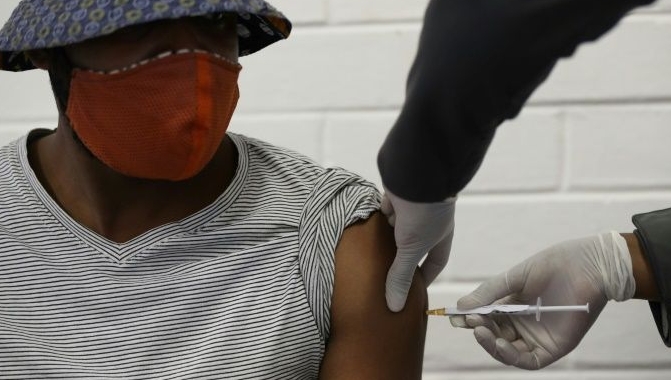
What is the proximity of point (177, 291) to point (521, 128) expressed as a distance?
104cm

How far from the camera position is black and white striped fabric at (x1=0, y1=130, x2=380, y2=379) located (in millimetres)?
1355

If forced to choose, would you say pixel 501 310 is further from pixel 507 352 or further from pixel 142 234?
pixel 142 234

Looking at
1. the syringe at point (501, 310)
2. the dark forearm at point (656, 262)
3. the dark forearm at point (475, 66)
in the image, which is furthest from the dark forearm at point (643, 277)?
the dark forearm at point (475, 66)

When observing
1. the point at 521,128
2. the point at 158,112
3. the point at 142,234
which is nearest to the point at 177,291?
the point at 142,234

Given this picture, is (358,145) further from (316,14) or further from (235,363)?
(235,363)

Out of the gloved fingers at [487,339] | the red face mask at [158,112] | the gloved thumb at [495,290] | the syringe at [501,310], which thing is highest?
the red face mask at [158,112]

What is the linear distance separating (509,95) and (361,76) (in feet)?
3.56

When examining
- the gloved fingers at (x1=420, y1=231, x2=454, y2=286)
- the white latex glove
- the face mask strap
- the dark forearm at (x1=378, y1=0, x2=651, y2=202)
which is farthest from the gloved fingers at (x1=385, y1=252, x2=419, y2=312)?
the face mask strap

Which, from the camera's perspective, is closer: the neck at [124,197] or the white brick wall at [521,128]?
the neck at [124,197]

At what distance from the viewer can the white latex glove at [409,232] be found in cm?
128

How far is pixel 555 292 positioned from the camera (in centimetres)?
163

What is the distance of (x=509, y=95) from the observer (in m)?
1.07

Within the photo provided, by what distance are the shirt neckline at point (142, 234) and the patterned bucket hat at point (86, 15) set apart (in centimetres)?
25

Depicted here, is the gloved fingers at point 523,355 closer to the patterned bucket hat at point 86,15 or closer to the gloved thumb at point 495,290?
the gloved thumb at point 495,290
